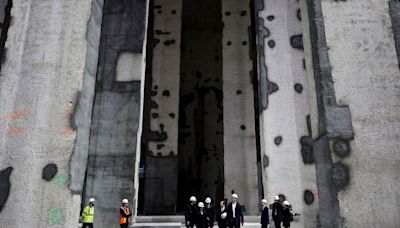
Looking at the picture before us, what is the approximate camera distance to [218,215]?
8.28 metres

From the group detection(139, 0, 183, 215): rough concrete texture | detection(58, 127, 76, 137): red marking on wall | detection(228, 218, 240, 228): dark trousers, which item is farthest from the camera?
detection(139, 0, 183, 215): rough concrete texture

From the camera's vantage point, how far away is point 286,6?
399 inches

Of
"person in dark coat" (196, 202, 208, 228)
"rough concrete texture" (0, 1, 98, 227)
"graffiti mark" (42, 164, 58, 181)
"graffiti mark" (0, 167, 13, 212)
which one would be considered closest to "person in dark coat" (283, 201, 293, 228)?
"person in dark coat" (196, 202, 208, 228)

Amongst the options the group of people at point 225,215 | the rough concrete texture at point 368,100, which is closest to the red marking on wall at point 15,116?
the group of people at point 225,215

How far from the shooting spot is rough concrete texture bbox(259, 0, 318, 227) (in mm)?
8680

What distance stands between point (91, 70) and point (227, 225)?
194 inches

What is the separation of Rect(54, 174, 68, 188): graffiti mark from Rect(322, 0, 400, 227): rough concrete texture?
3.43 metres

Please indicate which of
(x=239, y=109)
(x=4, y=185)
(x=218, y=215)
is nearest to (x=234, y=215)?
(x=218, y=215)

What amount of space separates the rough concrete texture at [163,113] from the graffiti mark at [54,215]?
29.0 feet

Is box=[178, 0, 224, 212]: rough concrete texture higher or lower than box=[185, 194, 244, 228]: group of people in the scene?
higher

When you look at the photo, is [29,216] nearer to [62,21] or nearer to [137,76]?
[62,21]

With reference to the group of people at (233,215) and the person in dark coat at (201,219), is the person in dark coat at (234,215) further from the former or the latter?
the person in dark coat at (201,219)

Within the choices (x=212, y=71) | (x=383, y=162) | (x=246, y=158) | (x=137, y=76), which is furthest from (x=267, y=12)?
(x=383, y=162)

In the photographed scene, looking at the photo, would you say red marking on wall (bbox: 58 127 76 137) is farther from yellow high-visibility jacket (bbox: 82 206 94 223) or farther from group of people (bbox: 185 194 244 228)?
group of people (bbox: 185 194 244 228)
